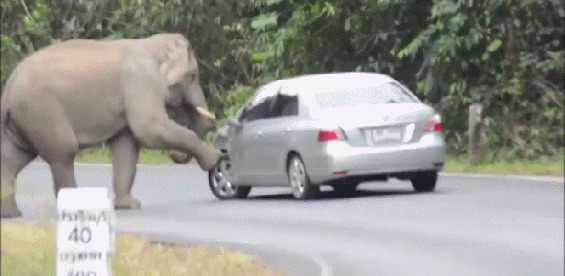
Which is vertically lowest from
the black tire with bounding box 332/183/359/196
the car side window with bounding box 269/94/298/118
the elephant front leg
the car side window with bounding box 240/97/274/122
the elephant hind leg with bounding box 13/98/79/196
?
the black tire with bounding box 332/183/359/196

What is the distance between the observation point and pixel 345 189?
54.6ft

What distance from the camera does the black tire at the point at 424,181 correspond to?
49.4ft

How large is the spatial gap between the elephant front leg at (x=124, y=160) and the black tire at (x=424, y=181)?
6650 millimetres

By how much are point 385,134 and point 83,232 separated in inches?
332

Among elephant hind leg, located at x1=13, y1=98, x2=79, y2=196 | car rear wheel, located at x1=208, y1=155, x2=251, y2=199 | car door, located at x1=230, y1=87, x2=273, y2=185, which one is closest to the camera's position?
elephant hind leg, located at x1=13, y1=98, x2=79, y2=196

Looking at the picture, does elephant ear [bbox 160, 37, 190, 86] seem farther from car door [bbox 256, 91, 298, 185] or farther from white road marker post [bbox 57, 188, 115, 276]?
car door [bbox 256, 91, 298, 185]

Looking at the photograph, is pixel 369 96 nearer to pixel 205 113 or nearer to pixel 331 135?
pixel 205 113

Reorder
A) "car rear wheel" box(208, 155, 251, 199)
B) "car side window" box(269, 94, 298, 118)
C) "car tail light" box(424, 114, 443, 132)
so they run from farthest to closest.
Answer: "car side window" box(269, 94, 298, 118), "car tail light" box(424, 114, 443, 132), "car rear wheel" box(208, 155, 251, 199)

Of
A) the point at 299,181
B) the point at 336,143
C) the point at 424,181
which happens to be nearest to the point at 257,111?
the point at 336,143

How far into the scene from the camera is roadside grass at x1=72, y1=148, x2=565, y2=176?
7926 mm

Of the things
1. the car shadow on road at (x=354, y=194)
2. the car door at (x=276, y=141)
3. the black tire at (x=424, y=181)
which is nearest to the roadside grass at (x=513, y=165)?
the black tire at (x=424, y=181)

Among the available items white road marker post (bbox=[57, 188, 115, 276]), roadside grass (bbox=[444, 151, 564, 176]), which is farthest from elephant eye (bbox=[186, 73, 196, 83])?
roadside grass (bbox=[444, 151, 564, 176])

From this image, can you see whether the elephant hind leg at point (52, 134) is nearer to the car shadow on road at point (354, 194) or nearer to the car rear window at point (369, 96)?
the car rear window at point (369, 96)

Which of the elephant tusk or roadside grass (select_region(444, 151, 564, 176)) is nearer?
the elephant tusk
